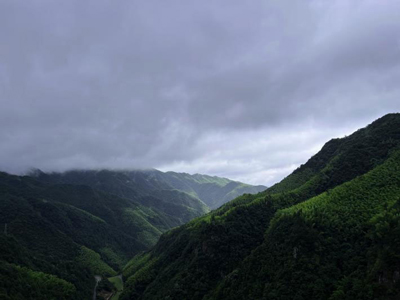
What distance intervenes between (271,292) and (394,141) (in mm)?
129421

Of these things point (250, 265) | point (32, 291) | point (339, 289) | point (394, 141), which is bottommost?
point (339, 289)

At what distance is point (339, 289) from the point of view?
329 ft

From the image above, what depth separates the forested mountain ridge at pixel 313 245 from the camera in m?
102

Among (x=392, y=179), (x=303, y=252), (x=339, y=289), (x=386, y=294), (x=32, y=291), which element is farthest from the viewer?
(x=32, y=291)

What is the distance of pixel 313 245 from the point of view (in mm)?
120562

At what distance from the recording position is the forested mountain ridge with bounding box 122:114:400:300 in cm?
10244

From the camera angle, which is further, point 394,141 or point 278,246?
point 394,141

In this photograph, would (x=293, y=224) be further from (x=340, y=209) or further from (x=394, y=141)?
(x=394, y=141)

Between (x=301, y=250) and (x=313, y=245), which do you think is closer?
(x=301, y=250)

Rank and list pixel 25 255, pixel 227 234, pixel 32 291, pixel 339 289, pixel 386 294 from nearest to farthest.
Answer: pixel 386 294
pixel 339 289
pixel 32 291
pixel 227 234
pixel 25 255

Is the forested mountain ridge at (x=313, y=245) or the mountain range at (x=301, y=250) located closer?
the forested mountain ridge at (x=313, y=245)

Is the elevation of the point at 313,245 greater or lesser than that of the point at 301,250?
greater

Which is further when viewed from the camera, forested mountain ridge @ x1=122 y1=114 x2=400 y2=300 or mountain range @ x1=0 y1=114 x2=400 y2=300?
mountain range @ x1=0 y1=114 x2=400 y2=300

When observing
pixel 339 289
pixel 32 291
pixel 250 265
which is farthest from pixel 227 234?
pixel 32 291
